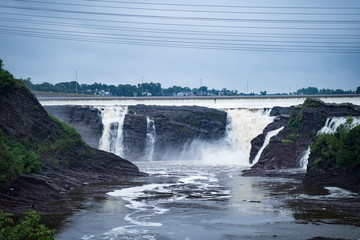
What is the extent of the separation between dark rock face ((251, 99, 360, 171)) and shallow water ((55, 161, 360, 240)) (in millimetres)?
11261

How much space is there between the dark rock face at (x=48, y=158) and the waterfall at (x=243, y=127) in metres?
29.9

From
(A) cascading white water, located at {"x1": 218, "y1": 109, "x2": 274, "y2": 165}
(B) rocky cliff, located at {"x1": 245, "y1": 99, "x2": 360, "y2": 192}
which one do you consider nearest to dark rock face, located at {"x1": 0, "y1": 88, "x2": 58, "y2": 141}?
(B) rocky cliff, located at {"x1": 245, "y1": 99, "x2": 360, "y2": 192}

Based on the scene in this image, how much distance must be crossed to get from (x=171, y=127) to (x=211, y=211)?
51714 millimetres

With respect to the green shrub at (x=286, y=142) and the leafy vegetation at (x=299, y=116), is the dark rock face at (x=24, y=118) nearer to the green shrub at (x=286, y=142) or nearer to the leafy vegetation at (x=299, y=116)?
the green shrub at (x=286, y=142)

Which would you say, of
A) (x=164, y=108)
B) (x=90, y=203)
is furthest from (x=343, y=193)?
(x=164, y=108)

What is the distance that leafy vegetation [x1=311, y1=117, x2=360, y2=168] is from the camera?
39188 mm

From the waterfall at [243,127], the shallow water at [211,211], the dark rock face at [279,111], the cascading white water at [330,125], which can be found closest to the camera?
the shallow water at [211,211]

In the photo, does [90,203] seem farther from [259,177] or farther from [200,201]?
[259,177]

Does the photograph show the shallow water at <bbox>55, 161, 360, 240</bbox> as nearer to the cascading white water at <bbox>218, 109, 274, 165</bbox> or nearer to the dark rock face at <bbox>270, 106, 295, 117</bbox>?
the cascading white water at <bbox>218, 109, 274, 165</bbox>

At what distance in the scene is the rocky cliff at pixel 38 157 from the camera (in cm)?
3294

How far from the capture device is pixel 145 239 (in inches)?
918

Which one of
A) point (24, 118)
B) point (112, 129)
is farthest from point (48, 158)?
point (112, 129)

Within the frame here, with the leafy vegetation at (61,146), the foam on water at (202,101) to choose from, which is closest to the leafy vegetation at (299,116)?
the foam on water at (202,101)

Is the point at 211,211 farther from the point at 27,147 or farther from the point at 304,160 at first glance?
the point at 304,160
